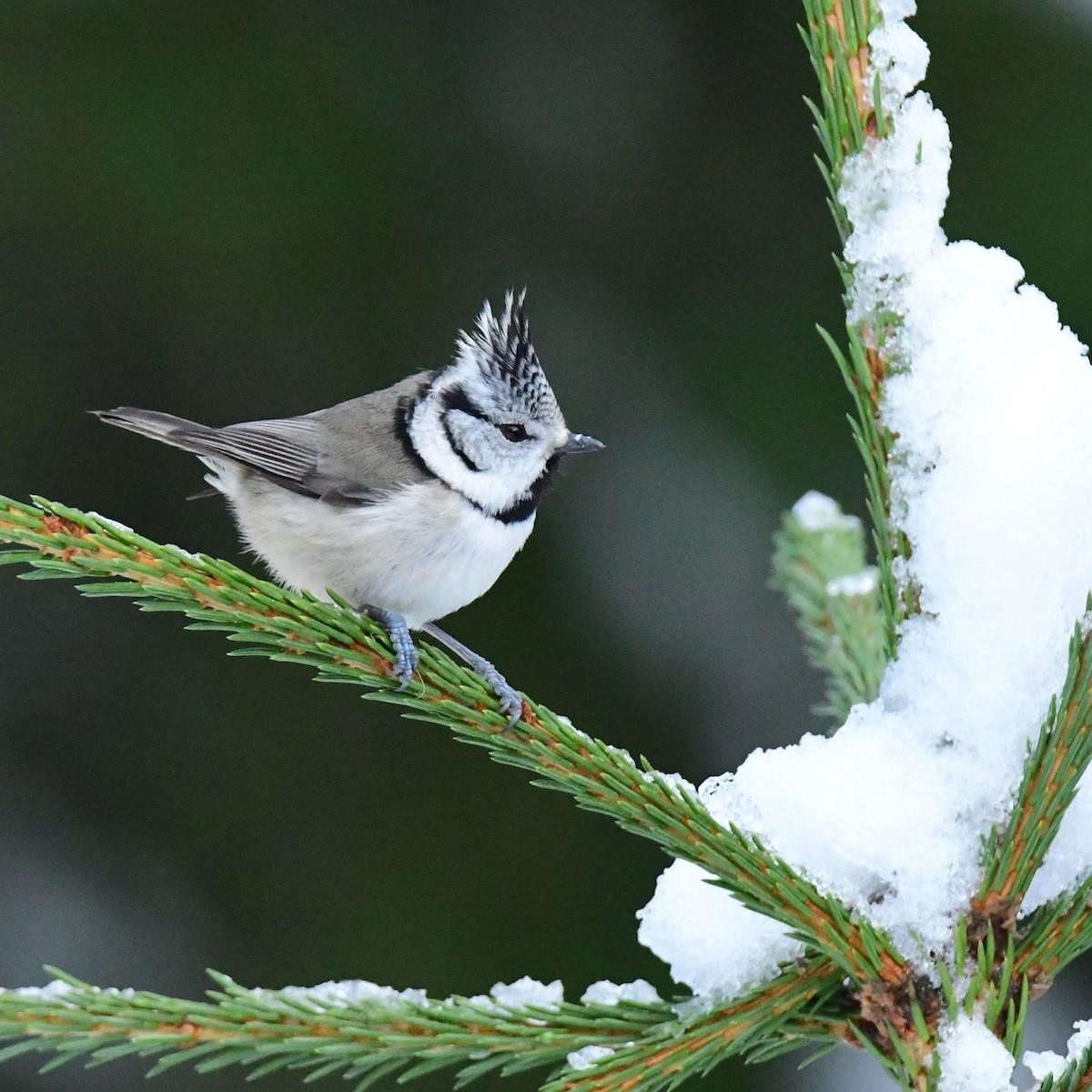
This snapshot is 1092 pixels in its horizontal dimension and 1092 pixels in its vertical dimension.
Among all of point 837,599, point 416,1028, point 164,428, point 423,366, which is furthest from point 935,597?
point 423,366

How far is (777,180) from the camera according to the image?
2.86m

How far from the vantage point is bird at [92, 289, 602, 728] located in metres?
1.84

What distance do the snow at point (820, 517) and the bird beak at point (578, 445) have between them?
0.41m

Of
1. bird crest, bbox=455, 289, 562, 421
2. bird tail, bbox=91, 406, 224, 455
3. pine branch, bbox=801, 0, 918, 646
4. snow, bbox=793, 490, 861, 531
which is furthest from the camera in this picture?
bird crest, bbox=455, 289, 562, 421

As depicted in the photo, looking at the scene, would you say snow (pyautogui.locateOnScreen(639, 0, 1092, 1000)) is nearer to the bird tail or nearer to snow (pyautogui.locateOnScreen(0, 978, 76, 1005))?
snow (pyautogui.locateOnScreen(0, 978, 76, 1005))

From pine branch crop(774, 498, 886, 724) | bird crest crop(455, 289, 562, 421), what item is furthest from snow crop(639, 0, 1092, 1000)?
bird crest crop(455, 289, 562, 421)

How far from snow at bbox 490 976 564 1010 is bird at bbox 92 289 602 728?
71 centimetres

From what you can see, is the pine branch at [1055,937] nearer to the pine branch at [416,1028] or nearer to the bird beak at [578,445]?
the pine branch at [416,1028]

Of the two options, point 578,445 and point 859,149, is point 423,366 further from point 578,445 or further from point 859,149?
point 859,149

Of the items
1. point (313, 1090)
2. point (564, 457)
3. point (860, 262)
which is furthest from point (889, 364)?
point (313, 1090)

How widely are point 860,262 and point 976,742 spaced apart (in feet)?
1.41

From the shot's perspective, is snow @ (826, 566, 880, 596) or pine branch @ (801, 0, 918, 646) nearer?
pine branch @ (801, 0, 918, 646)

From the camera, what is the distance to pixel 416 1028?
1.02 metres

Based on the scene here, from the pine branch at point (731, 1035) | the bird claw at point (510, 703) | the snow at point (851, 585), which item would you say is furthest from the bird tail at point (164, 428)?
the pine branch at point (731, 1035)
